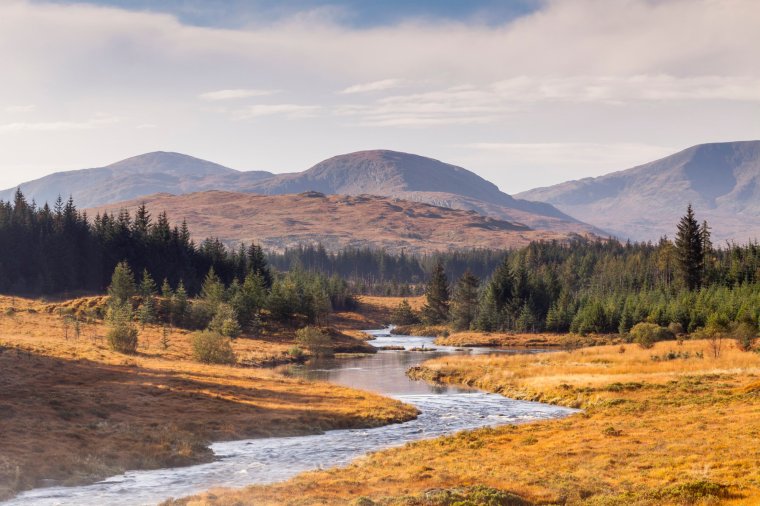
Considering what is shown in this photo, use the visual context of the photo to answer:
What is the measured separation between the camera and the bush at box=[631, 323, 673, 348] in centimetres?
9269

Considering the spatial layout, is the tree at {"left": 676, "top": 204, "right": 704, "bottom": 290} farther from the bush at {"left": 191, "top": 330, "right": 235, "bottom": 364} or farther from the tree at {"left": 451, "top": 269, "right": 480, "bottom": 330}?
the bush at {"left": 191, "top": 330, "right": 235, "bottom": 364}

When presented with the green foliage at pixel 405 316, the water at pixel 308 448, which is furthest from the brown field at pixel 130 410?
the green foliage at pixel 405 316

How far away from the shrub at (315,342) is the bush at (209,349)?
26063 mm

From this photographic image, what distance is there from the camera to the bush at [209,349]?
263 feet

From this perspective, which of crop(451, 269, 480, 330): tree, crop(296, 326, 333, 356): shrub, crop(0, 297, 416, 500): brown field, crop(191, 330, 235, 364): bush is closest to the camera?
crop(0, 297, 416, 500): brown field

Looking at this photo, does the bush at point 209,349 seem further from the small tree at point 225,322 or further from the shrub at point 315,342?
the shrub at point 315,342

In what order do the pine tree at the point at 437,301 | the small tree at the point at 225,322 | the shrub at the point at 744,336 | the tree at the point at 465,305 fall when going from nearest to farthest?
the shrub at the point at 744,336 → the small tree at the point at 225,322 → the tree at the point at 465,305 → the pine tree at the point at 437,301

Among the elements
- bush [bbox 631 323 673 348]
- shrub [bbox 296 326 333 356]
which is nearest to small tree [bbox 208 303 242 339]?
shrub [bbox 296 326 333 356]

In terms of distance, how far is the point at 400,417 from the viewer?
166ft

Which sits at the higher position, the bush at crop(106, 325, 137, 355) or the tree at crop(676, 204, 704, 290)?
the tree at crop(676, 204, 704, 290)

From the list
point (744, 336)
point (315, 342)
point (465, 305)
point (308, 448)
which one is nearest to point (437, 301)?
point (465, 305)

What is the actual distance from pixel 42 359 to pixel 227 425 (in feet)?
73.5

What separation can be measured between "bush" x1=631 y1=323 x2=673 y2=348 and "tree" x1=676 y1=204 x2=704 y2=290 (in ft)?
111

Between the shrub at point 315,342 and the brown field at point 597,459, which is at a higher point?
the brown field at point 597,459
